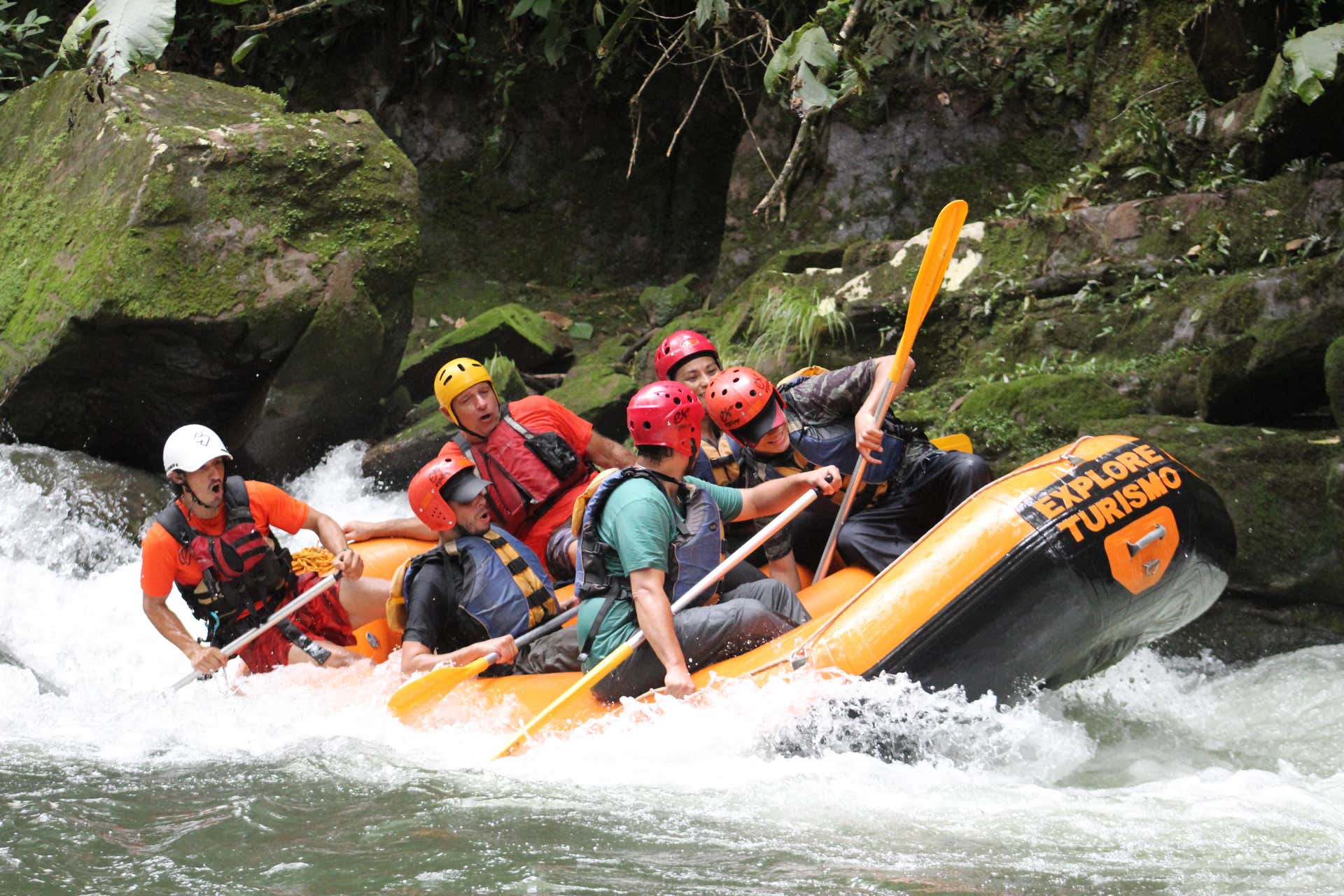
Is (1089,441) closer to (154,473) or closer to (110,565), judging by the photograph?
(110,565)

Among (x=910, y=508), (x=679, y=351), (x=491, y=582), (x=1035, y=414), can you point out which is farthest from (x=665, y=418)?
(x=1035, y=414)

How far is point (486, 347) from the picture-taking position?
919 cm

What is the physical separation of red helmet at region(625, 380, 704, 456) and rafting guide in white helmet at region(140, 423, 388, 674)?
167cm

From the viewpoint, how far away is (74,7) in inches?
439

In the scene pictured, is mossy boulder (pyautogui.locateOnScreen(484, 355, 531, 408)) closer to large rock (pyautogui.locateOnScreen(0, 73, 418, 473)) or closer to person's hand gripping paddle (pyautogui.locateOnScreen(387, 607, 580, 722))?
large rock (pyautogui.locateOnScreen(0, 73, 418, 473))

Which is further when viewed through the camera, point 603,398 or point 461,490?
point 603,398

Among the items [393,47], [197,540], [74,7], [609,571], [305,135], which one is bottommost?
[609,571]

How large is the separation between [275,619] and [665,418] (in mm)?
2058

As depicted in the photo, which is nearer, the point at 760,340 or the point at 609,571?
the point at 609,571

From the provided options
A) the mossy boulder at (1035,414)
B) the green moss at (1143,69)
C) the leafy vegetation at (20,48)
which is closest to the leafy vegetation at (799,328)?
the mossy boulder at (1035,414)

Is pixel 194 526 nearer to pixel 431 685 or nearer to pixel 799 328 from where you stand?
pixel 431 685

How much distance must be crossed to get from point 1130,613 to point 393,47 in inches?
379

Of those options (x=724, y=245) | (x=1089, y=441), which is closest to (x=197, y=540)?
(x=1089, y=441)

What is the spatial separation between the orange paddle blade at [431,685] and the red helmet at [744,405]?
1.19 m
